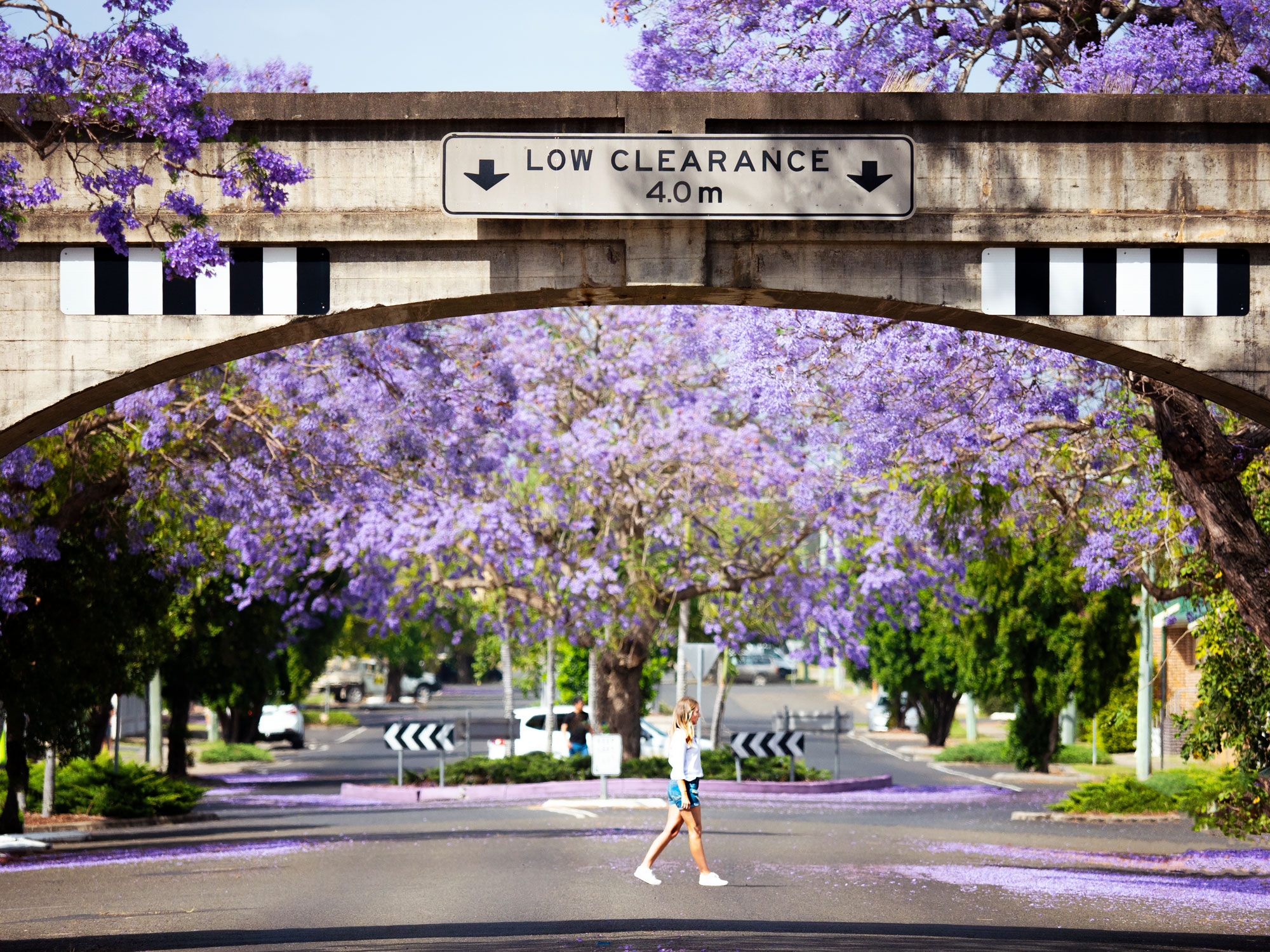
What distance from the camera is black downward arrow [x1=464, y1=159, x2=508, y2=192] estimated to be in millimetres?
8992

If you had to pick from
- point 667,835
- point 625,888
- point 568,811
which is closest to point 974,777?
point 568,811

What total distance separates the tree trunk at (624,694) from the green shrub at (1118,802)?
9.16 metres

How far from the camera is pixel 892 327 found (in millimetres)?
15461

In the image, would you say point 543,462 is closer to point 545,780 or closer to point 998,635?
point 545,780

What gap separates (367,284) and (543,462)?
64.6ft

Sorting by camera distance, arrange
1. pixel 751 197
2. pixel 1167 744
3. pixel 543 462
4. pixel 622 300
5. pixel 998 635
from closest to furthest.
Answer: pixel 751 197, pixel 622 300, pixel 543 462, pixel 998 635, pixel 1167 744

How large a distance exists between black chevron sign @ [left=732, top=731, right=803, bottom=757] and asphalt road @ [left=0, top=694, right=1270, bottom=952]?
150 inches

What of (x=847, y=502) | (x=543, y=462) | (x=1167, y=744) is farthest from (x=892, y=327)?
(x=1167, y=744)

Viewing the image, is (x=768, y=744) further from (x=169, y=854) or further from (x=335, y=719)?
(x=335, y=719)

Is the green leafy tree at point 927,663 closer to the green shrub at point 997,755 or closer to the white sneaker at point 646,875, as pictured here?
the green shrub at point 997,755

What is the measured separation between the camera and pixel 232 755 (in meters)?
43.5

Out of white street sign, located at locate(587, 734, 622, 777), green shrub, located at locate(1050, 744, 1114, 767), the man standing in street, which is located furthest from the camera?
green shrub, located at locate(1050, 744, 1114, 767)

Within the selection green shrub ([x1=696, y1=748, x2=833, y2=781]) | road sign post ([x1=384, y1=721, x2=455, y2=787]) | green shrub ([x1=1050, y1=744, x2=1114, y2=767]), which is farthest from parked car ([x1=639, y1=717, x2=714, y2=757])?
green shrub ([x1=1050, y1=744, x2=1114, y2=767])

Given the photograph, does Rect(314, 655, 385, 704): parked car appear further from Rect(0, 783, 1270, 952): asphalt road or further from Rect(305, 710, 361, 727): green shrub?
Rect(0, 783, 1270, 952): asphalt road
